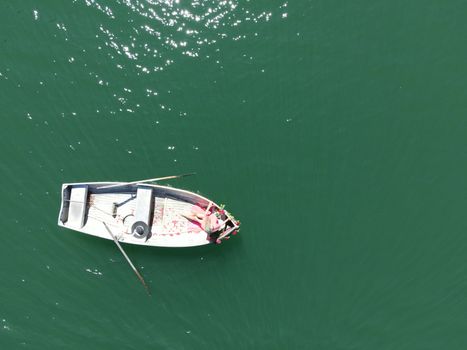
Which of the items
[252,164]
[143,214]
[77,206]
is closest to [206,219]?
[143,214]

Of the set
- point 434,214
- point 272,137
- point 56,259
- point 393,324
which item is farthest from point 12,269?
point 434,214

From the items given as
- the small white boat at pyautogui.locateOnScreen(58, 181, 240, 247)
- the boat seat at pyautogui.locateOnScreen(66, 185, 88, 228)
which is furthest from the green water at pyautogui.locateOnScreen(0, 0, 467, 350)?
Result: the boat seat at pyautogui.locateOnScreen(66, 185, 88, 228)

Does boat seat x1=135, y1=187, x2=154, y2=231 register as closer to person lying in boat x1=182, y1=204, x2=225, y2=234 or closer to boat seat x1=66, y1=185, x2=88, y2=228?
person lying in boat x1=182, y1=204, x2=225, y2=234

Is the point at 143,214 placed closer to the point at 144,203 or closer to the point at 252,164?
the point at 144,203

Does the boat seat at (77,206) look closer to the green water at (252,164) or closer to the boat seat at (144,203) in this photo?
the green water at (252,164)

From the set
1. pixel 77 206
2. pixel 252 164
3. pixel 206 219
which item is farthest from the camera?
pixel 252 164

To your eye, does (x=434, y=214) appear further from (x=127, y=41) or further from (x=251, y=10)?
(x=127, y=41)
